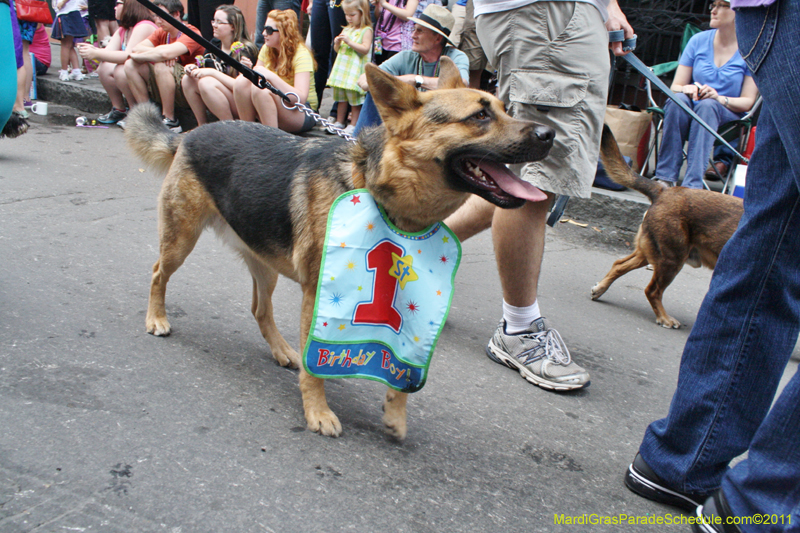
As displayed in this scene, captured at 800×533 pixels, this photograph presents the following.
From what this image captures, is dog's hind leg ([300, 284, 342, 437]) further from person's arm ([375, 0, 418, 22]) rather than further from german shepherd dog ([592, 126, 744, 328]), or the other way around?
person's arm ([375, 0, 418, 22])

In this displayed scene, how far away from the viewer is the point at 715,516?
5.75ft

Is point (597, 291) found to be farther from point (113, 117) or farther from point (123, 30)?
point (123, 30)

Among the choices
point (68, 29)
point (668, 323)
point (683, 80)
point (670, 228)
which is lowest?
point (668, 323)

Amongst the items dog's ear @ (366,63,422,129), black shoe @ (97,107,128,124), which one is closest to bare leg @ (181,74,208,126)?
black shoe @ (97,107,128,124)

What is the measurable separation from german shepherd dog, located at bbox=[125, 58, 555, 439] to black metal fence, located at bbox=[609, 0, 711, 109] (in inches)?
294

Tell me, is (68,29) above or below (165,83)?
above

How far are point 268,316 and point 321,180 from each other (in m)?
0.84

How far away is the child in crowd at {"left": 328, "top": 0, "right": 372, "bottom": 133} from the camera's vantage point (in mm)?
6770

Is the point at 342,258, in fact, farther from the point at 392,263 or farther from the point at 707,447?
the point at 707,447

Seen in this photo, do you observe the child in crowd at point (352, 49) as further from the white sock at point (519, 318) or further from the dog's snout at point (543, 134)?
the dog's snout at point (543, 134)

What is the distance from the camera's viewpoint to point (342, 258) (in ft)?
6.96

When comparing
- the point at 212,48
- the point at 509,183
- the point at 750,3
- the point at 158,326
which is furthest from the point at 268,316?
the point at 750,3

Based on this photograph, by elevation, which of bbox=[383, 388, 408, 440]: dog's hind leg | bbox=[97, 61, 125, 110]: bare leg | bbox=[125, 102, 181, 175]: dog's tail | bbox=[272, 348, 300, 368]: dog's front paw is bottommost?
bbox=[272, 348, 300, 368]: dog's front paw

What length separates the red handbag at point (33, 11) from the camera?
7500 millimetres
